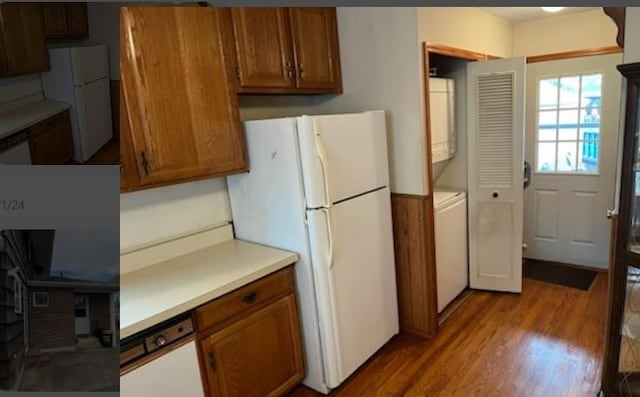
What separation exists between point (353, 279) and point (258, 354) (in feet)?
2.09

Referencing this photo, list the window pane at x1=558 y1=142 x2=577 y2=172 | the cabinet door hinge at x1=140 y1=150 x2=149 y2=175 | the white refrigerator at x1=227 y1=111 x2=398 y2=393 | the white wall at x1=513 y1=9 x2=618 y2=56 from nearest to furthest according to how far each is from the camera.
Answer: the cabinet door hinge at x1=140 y1=150 x2=149 y2=175 → the white refrigerator at x1=227 y1=111 x2=398 y2=393 → the white wall at x1=513 y1=9 x2=618 y2=56 → the window pane at x1=558 y1=142 x2=577 y2=172

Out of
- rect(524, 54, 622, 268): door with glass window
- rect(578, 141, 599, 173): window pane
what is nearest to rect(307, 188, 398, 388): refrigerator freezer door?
rect(524, 54, 622, 268): door with glass window

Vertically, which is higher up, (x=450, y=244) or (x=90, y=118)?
(x=90, y=118)

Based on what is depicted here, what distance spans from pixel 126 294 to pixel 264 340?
2.17 ft

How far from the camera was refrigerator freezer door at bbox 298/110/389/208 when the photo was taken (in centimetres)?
197

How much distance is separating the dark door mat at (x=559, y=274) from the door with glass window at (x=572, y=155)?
11 centimetres

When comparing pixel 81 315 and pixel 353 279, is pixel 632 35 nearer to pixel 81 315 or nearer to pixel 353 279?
pixel 353 279

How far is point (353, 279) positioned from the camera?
2301 millimetres

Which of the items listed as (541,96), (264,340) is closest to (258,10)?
(264,340)

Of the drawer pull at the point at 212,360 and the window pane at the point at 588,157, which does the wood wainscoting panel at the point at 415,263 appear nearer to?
the drawer pull at the point at 212,360

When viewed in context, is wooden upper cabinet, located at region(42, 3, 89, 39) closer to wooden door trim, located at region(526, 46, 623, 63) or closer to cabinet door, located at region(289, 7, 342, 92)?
cabinet door, located at region(289, 7, 342, 92)

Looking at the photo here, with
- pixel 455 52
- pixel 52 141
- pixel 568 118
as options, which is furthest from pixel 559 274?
pixel 52 141

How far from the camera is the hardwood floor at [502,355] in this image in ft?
7.29

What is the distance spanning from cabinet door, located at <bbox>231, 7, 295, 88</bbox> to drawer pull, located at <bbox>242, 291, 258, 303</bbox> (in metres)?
1.04
